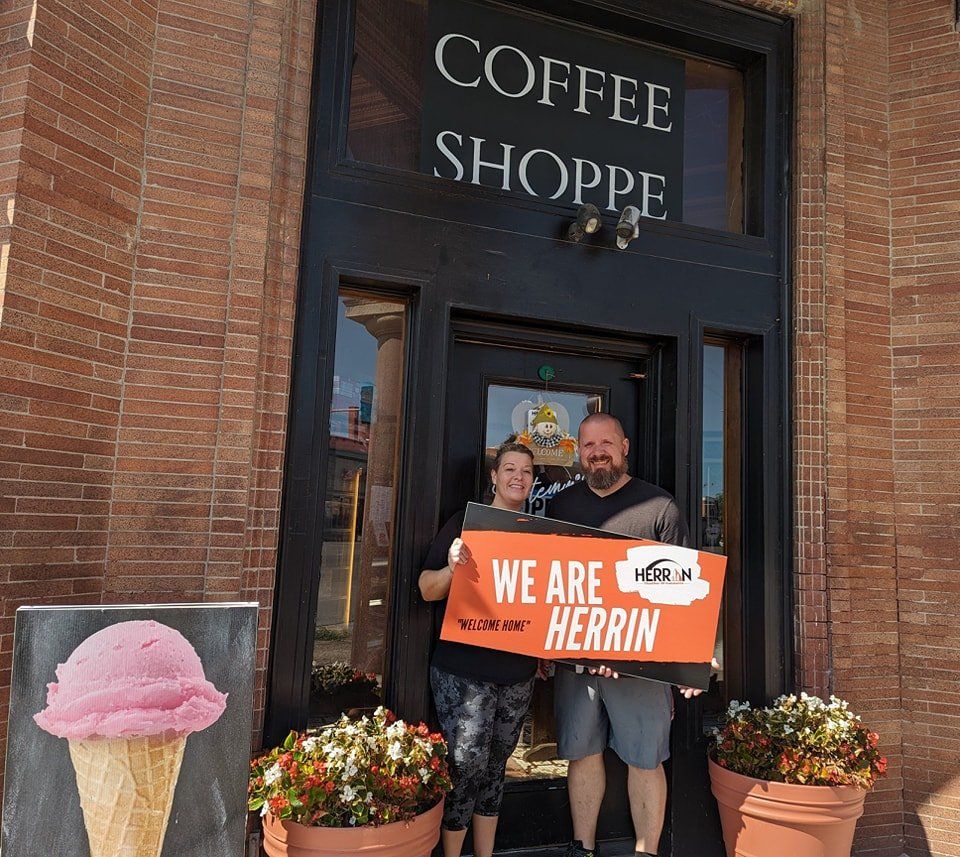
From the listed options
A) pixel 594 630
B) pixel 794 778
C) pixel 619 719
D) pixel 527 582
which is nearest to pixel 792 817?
pixel 794 778

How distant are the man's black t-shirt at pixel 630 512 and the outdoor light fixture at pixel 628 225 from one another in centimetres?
132

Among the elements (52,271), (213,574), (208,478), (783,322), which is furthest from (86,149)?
(783,322)

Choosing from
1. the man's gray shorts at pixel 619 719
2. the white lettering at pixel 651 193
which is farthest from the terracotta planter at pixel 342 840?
the white lettering at pixel 651 193

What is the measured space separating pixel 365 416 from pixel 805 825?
9.30 ft

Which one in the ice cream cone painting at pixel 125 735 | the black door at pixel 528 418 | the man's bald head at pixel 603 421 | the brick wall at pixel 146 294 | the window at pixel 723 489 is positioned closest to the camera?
the ice cream cone painting at pixel 125 735

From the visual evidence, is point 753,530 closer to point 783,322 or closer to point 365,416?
point 783,322

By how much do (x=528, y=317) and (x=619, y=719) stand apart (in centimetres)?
207

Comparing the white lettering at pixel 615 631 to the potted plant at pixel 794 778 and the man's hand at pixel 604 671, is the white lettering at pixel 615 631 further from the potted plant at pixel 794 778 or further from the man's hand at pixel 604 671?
the potted plant at pixel 794 778

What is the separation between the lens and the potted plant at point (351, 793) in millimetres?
2691

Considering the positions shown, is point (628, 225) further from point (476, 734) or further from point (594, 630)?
point (476, 734)

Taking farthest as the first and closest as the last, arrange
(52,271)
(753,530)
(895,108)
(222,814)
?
(895,108) < (753,530) < (52,271) < (222,814)

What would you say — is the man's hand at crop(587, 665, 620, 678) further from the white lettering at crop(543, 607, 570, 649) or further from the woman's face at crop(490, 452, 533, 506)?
the woman's face at crop(490, 452, 533, 506)

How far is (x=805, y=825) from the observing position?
11.1 feet

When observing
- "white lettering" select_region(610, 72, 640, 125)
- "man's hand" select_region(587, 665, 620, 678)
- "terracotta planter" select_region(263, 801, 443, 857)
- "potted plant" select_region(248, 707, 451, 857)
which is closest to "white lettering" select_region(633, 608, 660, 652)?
"man's hand" select_region(587, 665, 620, 678)
